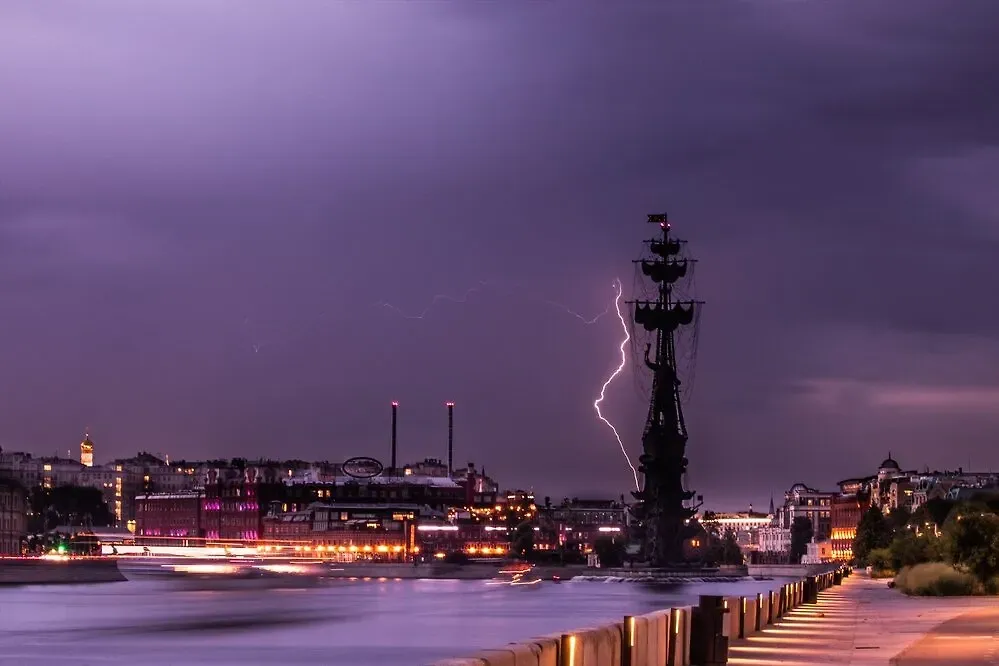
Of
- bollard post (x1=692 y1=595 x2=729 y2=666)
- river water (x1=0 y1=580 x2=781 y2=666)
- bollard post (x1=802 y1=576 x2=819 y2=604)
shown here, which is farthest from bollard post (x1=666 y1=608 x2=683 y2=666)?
bollard post (x1=802 y1=576 x2=819 y2=604)

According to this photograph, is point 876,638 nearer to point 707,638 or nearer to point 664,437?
point 707,638

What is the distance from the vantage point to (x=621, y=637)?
20.7 meters

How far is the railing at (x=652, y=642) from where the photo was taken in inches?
625

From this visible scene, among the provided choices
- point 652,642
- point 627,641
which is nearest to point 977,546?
point 652,642

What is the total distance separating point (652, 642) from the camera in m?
22.9

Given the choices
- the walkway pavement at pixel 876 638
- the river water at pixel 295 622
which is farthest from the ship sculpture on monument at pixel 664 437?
the walkway pavement at pixel 876 638

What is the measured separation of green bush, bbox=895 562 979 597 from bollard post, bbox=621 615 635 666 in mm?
50026

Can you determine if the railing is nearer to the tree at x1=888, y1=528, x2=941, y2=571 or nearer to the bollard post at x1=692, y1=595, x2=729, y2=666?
the bollard post at x1=692, y1=595, x2=729, y2=666

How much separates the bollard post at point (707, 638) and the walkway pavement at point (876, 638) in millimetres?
1133

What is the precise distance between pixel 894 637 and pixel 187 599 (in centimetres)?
13593

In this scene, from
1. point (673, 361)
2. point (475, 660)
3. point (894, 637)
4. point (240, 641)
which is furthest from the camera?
point (673, 361)

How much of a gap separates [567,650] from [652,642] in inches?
224

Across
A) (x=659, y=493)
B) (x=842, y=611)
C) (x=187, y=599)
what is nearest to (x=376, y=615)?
(x=659, y=493)

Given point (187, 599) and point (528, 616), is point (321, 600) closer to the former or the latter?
point (187, 599)
